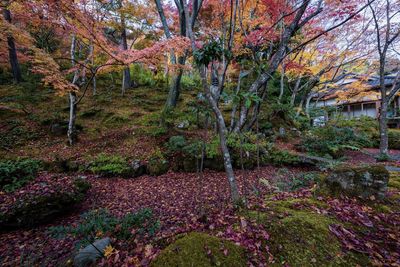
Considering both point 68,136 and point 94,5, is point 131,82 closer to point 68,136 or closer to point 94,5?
point 94,5

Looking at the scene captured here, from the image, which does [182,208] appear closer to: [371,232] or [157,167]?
[157,167]

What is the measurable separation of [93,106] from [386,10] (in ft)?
44.5

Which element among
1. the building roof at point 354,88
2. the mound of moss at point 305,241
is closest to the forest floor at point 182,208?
the mound of moss at point 305,241

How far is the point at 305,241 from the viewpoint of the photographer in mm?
1653

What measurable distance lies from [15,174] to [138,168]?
2.83 metres

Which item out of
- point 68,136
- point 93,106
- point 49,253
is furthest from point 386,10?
point 93,106

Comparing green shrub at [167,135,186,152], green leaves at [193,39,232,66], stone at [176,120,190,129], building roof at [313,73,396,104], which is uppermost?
building roof at [313,73,396,104]

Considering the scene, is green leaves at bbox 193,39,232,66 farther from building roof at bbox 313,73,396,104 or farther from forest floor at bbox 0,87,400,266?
building roof at bbox 313,73,396,104

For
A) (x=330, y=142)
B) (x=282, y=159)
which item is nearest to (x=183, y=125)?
(x=282, y=159)

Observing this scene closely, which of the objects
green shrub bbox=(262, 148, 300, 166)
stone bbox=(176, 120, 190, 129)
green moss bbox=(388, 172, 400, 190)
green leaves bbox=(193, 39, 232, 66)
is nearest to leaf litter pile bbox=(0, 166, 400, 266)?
green shrub bbox=(262, 148, 300, 166)

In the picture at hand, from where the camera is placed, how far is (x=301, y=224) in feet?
6.11

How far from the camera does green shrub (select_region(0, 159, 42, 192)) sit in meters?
3.88

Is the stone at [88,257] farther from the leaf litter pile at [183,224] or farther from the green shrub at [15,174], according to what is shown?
the green shrub at [15,174]

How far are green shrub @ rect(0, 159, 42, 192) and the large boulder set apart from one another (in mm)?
6440
